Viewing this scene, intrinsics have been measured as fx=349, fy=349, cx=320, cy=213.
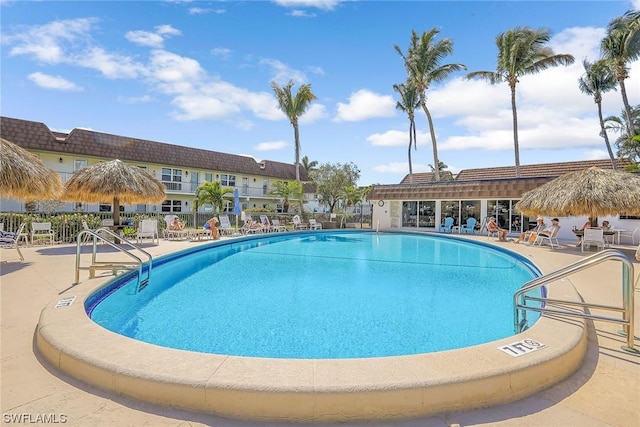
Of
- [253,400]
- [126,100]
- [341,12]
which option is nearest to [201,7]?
[341,12]

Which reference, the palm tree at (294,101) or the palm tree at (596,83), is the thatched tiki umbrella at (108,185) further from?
the palm tree at (596,83)

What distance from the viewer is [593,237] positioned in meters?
12.4

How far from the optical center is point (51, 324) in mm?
3625

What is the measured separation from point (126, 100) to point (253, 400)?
18719 millimetres

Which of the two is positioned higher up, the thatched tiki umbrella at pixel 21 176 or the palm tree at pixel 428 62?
the palm tree at pixel 428 62

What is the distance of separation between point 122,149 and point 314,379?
2598 centimetres

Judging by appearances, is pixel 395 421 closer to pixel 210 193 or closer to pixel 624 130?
pixel 210 193

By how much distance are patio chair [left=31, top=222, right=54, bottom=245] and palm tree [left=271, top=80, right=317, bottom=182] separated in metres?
17.1

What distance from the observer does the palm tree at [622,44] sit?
59.4 ft

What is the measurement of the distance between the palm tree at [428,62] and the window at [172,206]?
2017 cm

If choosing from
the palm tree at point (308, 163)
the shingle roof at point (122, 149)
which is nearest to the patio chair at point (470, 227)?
the shingle roof at point (122, 149)

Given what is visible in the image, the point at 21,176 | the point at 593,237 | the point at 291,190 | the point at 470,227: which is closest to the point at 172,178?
the point at 291,190

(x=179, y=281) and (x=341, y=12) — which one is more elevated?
(x=341, y=12)

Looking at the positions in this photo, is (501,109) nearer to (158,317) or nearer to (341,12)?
(341,12)
